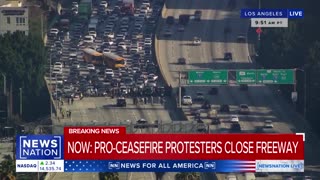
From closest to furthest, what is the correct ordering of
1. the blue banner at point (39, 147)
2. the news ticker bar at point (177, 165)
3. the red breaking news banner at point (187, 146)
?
the red breaking news banner at point (187, 146), the news ticker bar at point (177, 165), the blue banner at point (39, 147)

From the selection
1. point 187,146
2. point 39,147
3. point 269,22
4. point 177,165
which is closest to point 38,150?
point 39,147

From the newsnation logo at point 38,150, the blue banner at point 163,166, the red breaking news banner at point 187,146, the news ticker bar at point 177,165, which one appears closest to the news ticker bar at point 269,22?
the news ticker bar at point 177,165

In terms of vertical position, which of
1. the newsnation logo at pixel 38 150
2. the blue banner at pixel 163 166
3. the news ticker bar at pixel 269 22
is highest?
the news ticker bar at pixel 269 22

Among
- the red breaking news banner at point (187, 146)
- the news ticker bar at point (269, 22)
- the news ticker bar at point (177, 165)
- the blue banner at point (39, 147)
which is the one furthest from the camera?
the news ticker bar at point (269, 22)

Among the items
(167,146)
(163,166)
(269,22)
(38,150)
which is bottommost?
(163,166)

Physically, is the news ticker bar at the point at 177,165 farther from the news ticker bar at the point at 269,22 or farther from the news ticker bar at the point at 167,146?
the news ticker bar at the point at 269,22

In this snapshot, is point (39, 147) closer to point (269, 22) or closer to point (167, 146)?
point (167, 146)

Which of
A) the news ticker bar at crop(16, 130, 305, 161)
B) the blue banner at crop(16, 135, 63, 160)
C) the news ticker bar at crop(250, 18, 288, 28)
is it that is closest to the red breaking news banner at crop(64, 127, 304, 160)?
the news ticker bar at crop(16, 130, 305, 161)

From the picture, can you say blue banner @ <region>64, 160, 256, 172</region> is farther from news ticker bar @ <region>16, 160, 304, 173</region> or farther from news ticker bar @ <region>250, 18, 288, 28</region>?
news ticker bar @ <region>250, 18, 288, 28</region>
